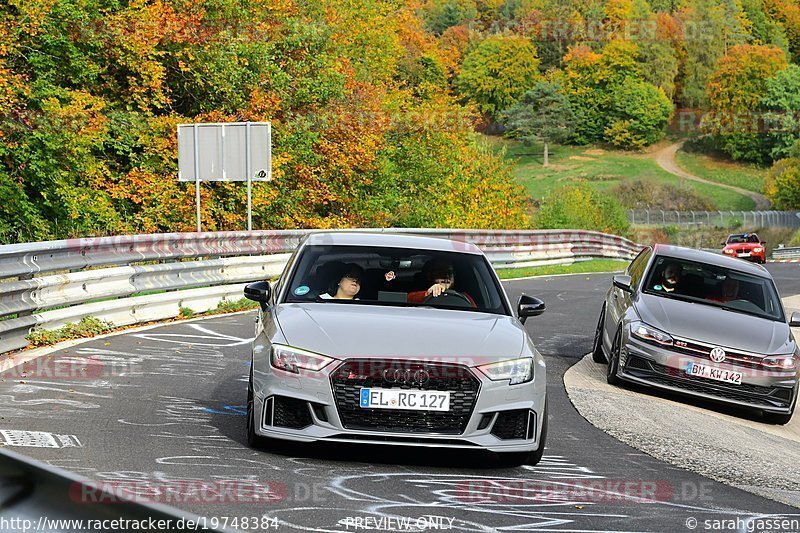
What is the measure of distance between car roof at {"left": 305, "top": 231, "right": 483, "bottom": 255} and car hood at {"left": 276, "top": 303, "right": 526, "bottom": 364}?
2.48 feet

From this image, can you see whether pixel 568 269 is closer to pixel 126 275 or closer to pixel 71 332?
pixel 126 275

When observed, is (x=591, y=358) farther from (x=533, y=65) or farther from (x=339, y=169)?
(x=533, y=65)

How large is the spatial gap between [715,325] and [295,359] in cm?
590

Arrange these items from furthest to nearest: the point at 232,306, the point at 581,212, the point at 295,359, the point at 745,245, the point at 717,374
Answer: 1. the point at 581,212
2. the point at 745,245
3. the point at 232,306
4. the point at 717,374
5. the point at 295,359

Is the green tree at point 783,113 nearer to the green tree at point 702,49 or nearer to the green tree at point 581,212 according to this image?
the green tree at point 702,49

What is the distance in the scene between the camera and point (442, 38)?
6619 inches

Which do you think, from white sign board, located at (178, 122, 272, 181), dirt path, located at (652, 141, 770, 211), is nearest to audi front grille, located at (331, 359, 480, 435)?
white sign board, located at (178, 122, 272, 181)

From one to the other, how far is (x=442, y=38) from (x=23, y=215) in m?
143

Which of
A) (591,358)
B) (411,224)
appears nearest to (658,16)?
(411,224)

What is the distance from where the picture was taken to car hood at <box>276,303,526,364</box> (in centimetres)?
716

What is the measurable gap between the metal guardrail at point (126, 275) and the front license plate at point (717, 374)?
6.33 meters

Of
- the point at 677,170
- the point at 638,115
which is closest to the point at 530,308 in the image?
the point at 677,170

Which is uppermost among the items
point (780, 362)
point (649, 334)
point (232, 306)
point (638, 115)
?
point (649, 334)

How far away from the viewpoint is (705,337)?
1155 cm
